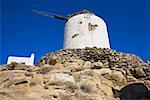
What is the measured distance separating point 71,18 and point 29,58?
636 cm

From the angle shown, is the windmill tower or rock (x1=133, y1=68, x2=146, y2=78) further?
the windmill tower

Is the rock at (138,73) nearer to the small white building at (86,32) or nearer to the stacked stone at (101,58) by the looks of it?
the stacked stone at (101,58)

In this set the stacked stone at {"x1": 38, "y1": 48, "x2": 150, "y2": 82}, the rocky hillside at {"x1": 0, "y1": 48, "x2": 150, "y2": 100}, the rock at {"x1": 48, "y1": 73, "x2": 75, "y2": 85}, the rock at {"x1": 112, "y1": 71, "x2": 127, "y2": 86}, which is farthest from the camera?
the stacked stone at {"x1": 38, "y1": 48, "x2": 150, "y2": 82}

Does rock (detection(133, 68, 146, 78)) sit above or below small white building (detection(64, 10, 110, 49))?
below

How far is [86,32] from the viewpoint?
29547mm

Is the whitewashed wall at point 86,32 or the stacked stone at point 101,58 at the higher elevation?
the whitewashed wall at point 86,32

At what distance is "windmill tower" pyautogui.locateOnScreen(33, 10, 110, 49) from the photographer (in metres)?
29.1

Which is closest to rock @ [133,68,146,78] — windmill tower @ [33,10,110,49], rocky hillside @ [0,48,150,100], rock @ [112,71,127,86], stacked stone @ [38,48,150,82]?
rocky hillside @ [0,48,150,100]

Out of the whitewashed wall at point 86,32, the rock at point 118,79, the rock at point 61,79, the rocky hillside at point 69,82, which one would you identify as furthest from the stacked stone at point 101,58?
the rock at point 61,79

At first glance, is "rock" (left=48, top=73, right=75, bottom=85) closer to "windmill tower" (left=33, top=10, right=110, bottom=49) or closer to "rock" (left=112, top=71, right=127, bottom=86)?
"rock" (left=112, top=71, right=127, bottom=86)

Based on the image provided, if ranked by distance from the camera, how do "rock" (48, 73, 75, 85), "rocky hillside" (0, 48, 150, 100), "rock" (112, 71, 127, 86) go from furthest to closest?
1. "rock" (112, 71, 127, 86)
2. "rock" (48, 73, 75, 85)
3. "rocky hillside" (0, 48, 150, 100)

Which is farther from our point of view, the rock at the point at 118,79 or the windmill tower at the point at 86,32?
the windmill tower at the point at 86,32

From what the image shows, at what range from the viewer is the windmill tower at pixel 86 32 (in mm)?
29062

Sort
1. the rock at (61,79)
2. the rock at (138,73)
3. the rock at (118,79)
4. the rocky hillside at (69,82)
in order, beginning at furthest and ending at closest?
1. the rock at (138,73)
2. the rock at (118,79)
3. the rock at (61,79)
4. the rocky hillside at (69,82)
